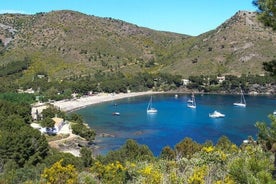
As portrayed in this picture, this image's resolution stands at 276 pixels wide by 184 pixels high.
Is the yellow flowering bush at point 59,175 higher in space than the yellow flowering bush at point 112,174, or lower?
higher

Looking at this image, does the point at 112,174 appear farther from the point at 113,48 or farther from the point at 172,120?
the point at 113,48

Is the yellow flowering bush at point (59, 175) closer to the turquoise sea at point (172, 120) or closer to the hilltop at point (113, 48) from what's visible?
the turquoise sea at point (172, 120)

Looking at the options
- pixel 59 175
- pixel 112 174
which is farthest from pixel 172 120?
pixel 59 175

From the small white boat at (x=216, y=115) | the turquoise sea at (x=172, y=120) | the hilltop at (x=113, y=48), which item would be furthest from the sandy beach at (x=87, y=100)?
the small white boat at (x=216, y=115)

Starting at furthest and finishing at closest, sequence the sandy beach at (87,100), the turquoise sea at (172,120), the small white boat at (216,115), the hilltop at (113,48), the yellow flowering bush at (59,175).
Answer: the hilltop at (113,48), the sandy beach at (87,100), the small white boat at (216,115), the turquoise sea at (172,120), the yellow flowering bush at (59,175)

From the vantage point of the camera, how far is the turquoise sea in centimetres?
7125

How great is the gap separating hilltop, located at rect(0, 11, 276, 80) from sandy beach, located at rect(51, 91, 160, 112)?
1816cm

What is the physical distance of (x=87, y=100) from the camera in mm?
114812

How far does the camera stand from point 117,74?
138 m

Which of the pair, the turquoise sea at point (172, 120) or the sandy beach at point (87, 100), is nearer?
the turquoise sea at point (172, 120)

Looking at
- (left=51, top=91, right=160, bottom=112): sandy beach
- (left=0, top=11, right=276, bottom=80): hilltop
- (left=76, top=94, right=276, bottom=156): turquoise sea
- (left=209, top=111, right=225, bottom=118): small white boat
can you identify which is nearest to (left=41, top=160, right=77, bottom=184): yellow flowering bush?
(left=76, top=94, right=276, bottom=156): turquoise sea

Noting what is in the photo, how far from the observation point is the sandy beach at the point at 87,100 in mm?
104875

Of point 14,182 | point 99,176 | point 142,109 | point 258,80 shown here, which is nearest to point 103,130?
point 142,109

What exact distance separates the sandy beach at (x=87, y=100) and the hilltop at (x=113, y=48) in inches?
715
